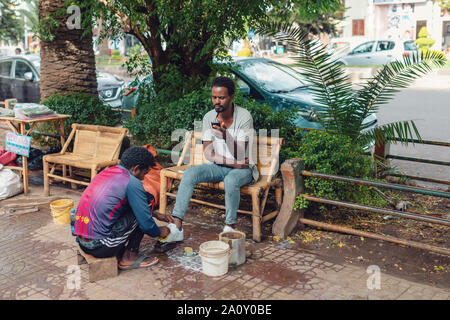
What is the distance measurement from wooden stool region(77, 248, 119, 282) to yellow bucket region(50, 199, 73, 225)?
1.36 meters

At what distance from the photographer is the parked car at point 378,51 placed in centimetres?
2325

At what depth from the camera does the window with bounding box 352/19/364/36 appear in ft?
136

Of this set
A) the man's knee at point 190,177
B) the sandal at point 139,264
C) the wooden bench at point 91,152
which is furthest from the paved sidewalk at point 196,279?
the wooden bench at point 91,152

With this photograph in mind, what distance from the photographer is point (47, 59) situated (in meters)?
8.30

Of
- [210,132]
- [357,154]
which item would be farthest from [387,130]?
[210,132]

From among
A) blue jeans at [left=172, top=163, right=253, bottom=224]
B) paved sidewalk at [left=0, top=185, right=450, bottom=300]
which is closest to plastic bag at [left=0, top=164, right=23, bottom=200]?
paved sidewalk at [left=0, top=185, right=450, bottom=300]

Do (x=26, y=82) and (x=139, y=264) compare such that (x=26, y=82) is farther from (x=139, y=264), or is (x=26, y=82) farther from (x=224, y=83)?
(x=139, y=264)

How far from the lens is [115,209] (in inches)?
157

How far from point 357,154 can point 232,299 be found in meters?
2.40

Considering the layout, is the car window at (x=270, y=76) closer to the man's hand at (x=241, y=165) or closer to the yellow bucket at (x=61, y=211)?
the man's hand at (x=241, y=165)

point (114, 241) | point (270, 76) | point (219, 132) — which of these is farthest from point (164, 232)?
point (270, 76)

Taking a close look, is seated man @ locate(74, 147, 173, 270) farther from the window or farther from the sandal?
the window

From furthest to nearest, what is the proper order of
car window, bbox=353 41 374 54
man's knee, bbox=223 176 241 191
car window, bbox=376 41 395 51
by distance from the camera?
car window, bbox=353 41 374 54, car window, bbox=376 41 395 51, man's knee, bbox=223 176 241 191

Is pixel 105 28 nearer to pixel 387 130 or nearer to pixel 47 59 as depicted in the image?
pixel 47 59
